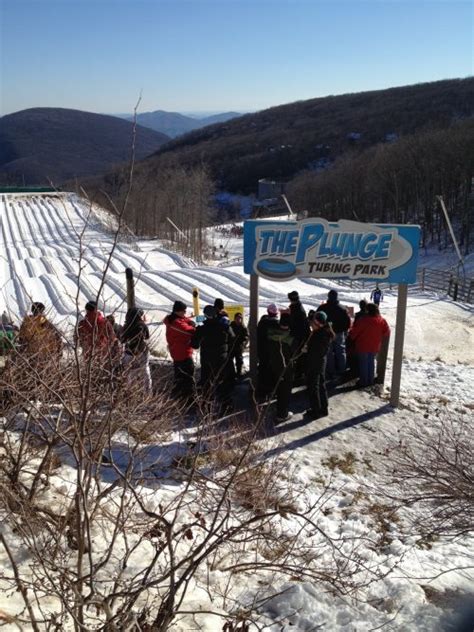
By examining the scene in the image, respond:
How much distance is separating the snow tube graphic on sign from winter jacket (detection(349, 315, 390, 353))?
4.64ft

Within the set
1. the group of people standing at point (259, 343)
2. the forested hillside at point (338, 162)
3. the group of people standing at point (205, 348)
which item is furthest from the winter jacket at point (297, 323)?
→ the forested hillside at point (338, 162)

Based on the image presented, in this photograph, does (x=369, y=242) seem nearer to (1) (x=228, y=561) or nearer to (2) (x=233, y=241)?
(1) (x=228, y=561)

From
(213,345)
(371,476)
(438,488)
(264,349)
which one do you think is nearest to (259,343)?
(264,349)

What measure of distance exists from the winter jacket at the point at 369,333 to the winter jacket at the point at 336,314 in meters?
0.20

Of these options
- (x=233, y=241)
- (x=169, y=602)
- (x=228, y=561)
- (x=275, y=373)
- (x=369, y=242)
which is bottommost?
(x=233, y=241)

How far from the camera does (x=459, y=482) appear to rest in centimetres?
518

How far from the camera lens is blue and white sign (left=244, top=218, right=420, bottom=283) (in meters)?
8.66

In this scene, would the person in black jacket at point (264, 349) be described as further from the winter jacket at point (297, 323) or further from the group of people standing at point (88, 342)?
the group of people standing at point (88, 342)

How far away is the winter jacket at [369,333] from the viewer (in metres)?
9.12

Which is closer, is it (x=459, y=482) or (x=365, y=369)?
(x=459, y=482)

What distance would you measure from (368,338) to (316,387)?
1.48 m

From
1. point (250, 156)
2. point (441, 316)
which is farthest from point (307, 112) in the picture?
point (441, 316)

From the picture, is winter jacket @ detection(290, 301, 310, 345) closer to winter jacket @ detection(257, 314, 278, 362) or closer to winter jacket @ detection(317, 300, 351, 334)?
winter jacket @ detection(257, 314, 278, 362)

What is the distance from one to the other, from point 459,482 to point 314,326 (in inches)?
129
